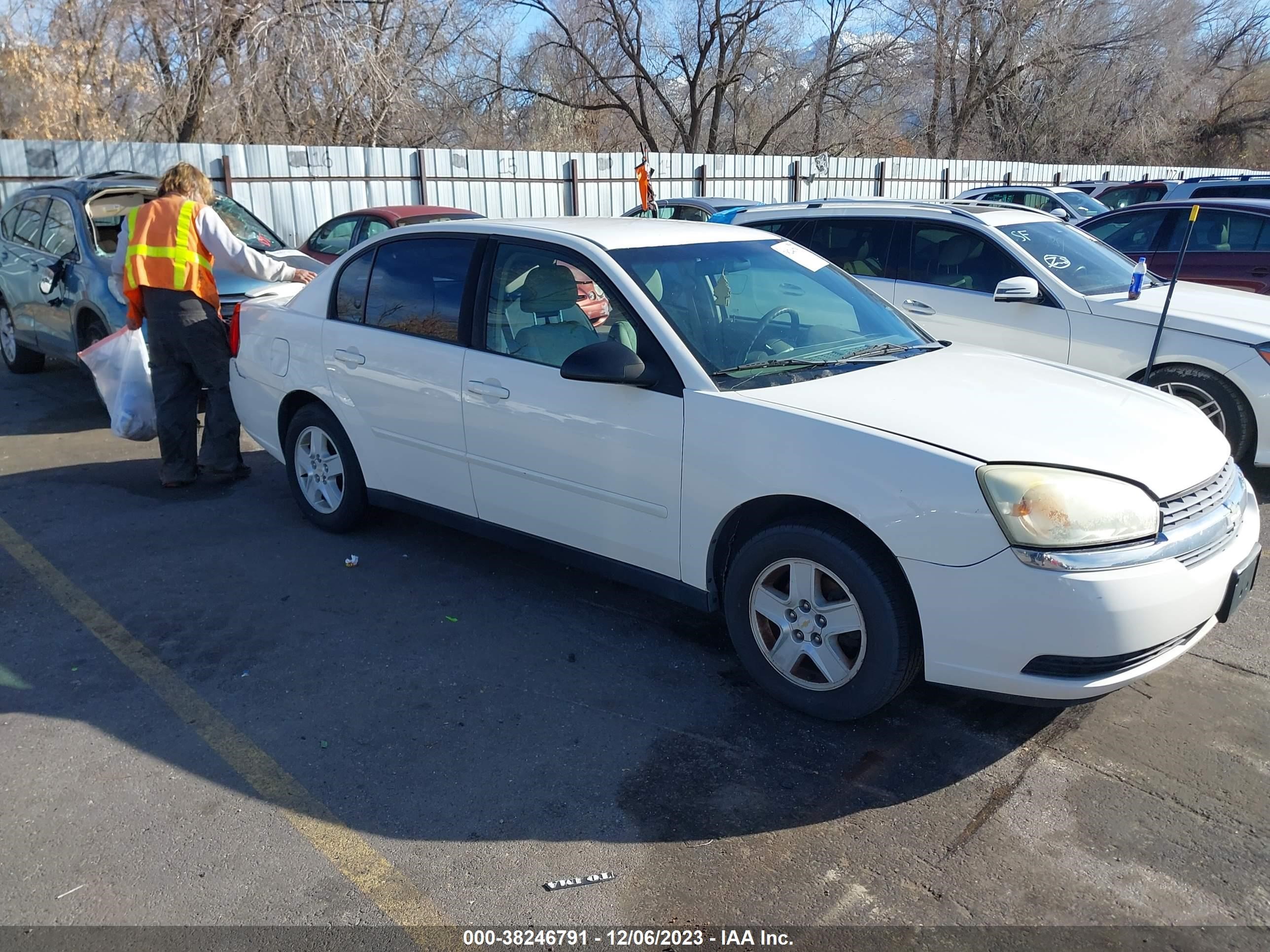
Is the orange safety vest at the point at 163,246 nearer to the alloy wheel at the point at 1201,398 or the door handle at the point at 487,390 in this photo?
the door handle at the point at 487,390

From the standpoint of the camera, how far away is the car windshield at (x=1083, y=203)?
17.3m

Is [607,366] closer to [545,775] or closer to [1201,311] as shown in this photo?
[545,775]

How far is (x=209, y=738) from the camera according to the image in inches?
141

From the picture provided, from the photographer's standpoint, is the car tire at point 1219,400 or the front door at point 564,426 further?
the car tire at point 1219,400

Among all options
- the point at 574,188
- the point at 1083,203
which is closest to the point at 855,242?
the point at 1083,203

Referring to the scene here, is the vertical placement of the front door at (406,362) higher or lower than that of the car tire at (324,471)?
higher

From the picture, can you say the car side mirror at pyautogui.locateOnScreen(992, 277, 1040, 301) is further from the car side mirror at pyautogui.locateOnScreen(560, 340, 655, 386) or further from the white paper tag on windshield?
the car side mirror at pyautogui.locateOnScreen(560, 340, 655, 386)

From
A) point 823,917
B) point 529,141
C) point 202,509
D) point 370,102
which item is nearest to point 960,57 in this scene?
point 529,141

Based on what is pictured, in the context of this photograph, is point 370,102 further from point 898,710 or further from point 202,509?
point 898,710

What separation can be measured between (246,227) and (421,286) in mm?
6013

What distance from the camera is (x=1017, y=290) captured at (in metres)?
6.29

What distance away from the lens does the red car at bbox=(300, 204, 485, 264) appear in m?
11.8

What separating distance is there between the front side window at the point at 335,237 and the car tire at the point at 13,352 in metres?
3.66

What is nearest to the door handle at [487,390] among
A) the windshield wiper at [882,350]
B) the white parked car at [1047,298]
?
the windshield wiper at [882,350]
